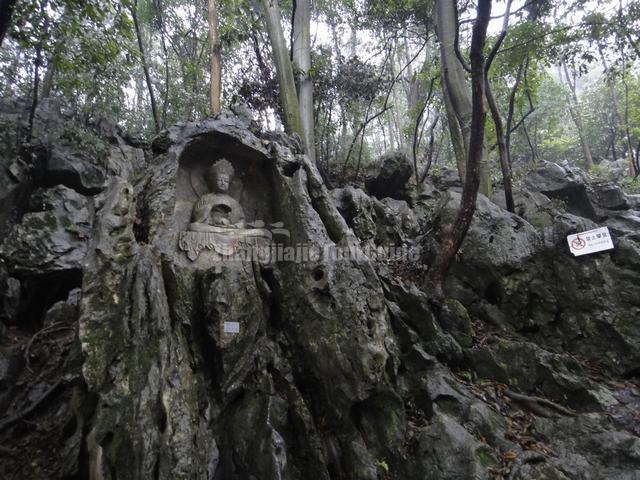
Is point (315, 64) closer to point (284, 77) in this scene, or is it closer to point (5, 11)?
point (284, 77)

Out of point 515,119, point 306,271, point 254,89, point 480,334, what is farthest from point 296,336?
point 515,119

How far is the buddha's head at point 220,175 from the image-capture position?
6344 millimetres

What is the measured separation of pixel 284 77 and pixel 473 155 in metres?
5.93

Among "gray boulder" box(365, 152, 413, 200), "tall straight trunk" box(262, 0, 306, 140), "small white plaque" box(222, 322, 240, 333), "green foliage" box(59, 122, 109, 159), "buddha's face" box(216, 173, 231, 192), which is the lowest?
"small white plaque" box(222, 322, 240, 333)

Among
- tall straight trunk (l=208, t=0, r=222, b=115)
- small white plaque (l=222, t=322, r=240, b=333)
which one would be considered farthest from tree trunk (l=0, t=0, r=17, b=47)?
tall straight trunk (l=208, t=0, r=222, b=115)

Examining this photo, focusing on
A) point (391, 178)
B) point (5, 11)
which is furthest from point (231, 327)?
point (391, 178)

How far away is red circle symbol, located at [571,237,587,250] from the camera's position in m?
6.09

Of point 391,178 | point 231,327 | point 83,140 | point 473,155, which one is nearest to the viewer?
point 231,327

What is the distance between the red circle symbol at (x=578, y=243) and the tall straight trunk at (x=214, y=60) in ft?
27.3

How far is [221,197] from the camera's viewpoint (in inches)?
246

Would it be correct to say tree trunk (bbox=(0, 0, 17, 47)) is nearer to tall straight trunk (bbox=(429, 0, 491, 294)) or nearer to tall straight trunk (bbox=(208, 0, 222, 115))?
tall straight trunk (bbox=(429, 0, 491, 294))

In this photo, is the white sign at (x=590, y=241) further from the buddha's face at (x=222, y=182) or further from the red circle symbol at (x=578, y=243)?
the buddha's face at (x=222, y=182)

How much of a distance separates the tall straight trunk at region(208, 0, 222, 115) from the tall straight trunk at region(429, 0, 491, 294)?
6.60 m

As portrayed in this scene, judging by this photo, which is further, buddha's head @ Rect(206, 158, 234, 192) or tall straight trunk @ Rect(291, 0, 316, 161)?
tall straight trunk @ Rect(291, 0, 316, 161)
